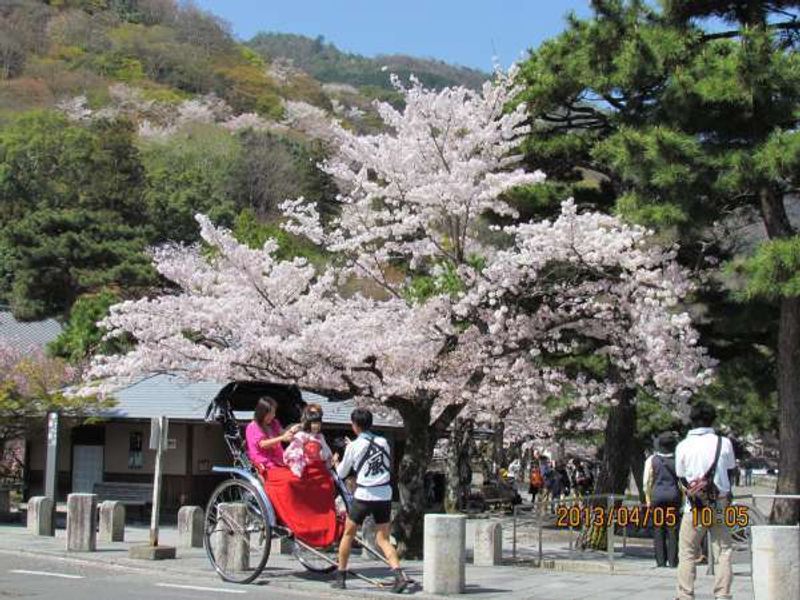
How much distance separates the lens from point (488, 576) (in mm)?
13617

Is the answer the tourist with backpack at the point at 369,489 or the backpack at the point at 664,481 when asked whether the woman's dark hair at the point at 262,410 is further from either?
the backpack at the point at 664,481

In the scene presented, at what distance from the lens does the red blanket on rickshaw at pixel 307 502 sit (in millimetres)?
11664

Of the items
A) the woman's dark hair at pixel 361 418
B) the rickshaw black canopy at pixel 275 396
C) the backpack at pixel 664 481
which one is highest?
the rickshaw black canopy at pixel 275 396

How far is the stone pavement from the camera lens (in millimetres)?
11609

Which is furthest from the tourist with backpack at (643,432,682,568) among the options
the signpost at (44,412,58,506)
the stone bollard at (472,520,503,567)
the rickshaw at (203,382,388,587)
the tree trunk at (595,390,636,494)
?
the signpost at (44,412,58,506)

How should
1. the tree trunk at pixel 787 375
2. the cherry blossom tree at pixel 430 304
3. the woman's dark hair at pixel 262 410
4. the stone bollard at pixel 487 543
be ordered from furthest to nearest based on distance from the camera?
the tree trunk at pixel 787 375 → the stone bollard at pixel 487 543 → the cherry blossom tree at pixel 430 304 → the woman's dark hair at pixel 262 410

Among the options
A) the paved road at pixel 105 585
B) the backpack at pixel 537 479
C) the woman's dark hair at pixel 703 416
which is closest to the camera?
the woman's dark hair at pixel 703 416

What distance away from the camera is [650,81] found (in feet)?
58.7

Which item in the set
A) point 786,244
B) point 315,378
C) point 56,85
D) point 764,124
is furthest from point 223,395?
point 56,85

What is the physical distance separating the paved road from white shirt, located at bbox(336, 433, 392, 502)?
1107mm

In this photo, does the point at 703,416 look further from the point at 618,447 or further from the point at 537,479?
the point at 537,479

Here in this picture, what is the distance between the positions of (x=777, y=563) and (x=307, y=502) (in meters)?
4.91

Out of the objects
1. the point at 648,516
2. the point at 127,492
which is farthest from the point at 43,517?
the point at 648,516

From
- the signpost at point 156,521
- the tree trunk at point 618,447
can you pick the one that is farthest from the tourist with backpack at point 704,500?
the tree trunk at point 618,447
